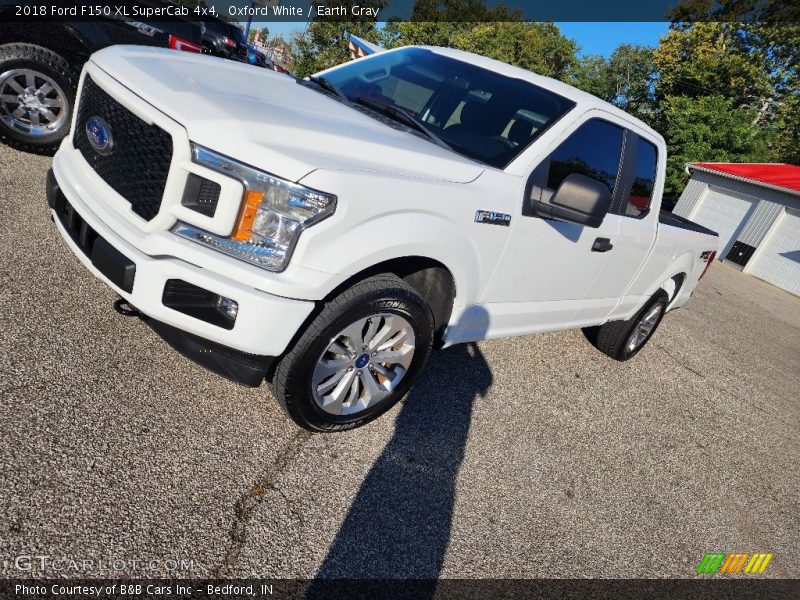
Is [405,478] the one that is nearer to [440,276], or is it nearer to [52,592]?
[440,276]

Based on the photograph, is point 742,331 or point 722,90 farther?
point 722,90

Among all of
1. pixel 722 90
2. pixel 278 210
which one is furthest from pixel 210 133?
pixel 722 90

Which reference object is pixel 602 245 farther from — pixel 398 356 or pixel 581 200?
pixel 398 356

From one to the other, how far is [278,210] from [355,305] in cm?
55

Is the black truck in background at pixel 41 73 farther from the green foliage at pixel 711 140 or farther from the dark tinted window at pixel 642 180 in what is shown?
the green foliage at pixel 711 140

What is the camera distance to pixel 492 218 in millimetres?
2619

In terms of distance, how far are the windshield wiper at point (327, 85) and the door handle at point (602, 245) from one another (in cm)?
178

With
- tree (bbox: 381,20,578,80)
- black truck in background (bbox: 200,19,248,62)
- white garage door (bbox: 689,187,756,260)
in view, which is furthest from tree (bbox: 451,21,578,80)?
black truck in background (bbox: 200,19,248,62)

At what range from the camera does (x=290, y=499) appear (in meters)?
2.28

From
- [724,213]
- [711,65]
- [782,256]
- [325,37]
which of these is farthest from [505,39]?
[782,256]

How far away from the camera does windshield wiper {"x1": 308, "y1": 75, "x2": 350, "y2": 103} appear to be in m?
3.20

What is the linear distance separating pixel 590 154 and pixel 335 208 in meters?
1.96

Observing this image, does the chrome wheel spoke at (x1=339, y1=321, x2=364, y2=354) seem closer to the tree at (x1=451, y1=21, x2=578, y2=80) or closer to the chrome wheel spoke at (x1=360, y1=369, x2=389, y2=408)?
the chrome wheel spoke at (x1=360, y1=369, x2=389, y2=408)

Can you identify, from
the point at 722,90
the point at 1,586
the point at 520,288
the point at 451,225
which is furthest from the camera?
the point at 722,90
